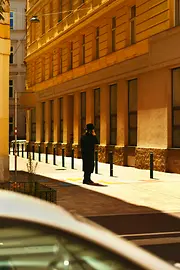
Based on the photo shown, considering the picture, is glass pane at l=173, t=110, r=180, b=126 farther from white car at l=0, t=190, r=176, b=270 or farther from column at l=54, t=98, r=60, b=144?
white car at l=0, t=190, r=176, b=270

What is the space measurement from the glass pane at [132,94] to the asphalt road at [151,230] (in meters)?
13.3

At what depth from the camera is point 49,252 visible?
177cm

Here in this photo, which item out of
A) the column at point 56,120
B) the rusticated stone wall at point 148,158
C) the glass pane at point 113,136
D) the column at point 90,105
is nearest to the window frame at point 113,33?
the column at point 90,105

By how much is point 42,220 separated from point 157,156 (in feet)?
62.6

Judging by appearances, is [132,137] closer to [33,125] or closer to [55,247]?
[33,125]

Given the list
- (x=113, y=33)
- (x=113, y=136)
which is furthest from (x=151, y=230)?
(x=113, y=33)

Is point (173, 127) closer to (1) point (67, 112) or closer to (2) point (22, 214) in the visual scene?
(1) point (67, 112)

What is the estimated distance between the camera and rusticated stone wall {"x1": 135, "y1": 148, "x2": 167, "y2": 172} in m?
20.1

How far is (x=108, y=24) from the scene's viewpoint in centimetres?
2580

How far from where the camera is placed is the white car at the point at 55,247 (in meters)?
1.72

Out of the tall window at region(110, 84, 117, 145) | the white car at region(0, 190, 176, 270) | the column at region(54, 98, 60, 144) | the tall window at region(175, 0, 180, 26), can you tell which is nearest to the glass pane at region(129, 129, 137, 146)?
the tall window at region(110, 84, 117, 145)


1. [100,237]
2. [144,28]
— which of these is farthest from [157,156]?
[100,237]

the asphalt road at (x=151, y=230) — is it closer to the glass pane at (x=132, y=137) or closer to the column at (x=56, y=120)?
the glass pane at (x=132, y=137)

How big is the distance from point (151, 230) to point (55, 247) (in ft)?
22.8
